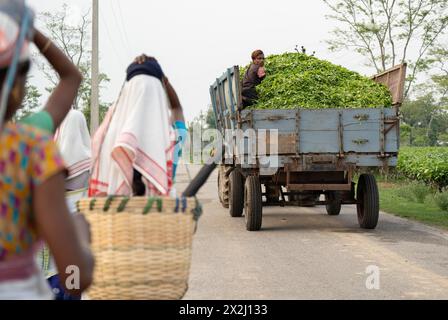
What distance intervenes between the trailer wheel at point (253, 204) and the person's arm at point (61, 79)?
964cm

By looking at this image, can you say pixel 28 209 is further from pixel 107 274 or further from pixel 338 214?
pixel 338 214

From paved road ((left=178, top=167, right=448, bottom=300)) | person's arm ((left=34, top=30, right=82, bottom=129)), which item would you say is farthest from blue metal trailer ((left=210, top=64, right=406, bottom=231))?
person's arm ((left=34, top=30, right=82, bottom=129))

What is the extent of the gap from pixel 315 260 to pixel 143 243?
6.78 metres

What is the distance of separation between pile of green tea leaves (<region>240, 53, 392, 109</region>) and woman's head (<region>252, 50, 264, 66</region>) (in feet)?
1.09

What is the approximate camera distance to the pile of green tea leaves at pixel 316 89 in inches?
509

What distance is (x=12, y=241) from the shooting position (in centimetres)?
193

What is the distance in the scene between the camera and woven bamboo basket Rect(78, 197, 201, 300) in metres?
3.18

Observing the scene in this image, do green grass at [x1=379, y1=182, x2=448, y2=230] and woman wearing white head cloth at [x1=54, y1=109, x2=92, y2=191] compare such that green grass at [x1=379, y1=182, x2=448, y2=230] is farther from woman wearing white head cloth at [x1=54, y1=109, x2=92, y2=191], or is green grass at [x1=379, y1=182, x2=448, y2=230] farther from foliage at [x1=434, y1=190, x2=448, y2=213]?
woman wearing white head cloth at [x1=54, y1=109, x2=92, y2=191]

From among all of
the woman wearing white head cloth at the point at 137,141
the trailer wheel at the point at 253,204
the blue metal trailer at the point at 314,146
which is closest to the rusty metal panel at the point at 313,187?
the blue metal trailer at the point at 314,146

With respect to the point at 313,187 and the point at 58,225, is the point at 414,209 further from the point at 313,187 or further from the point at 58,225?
the point at 58,225

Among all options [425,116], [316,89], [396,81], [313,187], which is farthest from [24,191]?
[425,116]

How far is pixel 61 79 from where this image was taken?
295 centimetres

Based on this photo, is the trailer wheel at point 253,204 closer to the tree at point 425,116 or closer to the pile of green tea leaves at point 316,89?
the pile of green tea leaves at point 316,89


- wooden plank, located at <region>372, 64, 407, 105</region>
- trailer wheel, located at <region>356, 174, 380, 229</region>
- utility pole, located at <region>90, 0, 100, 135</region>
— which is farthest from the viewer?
utility pole, located at <region>90, 0, 100, 135</region>
